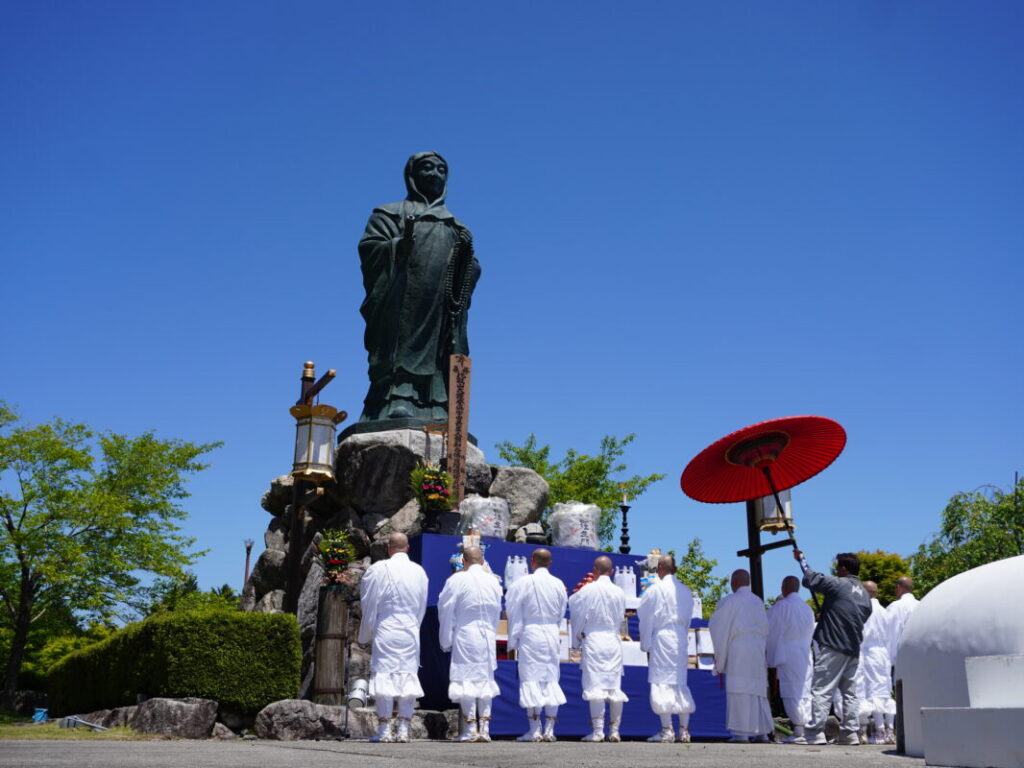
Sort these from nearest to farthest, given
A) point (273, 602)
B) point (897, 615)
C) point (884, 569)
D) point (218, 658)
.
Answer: point (218, 658) < point (897, 615) < point (273, 602) < point (884, 569)

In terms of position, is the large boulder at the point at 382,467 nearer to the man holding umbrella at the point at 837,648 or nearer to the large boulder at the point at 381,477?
the large boulder at the point at 381,477

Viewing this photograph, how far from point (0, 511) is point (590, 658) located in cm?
1486

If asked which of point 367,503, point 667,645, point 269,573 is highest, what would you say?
point 367,503

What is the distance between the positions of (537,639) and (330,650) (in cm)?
240

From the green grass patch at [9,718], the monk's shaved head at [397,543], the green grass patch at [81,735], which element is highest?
the monk's shaved head at [397,543]

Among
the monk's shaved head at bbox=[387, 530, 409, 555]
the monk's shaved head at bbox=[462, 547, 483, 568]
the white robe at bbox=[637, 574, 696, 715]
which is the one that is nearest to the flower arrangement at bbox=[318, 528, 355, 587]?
the monk's shaved head at bbox=[387, 530, 409, 555]

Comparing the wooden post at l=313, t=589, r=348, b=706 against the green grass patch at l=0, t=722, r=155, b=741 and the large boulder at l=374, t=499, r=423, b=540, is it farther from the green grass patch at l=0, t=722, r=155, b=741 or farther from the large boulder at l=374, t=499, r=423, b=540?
the large boulder at l=374, t=499, r=423, b=540

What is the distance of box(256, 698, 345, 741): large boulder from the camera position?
8.69 metres

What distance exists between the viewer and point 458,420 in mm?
13430

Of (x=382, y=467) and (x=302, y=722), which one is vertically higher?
(x=382, y=467)

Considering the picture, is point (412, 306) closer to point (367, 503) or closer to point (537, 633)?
point (367, 503)

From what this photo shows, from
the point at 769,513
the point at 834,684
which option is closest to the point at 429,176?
the point at 769,513

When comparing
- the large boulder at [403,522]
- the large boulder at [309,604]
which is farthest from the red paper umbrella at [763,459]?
the large boulder at [309,604]

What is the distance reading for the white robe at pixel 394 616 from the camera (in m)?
8.02
